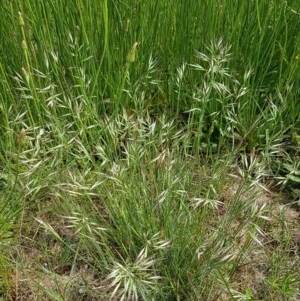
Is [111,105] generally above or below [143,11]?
below

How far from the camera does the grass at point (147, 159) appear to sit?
47.4 inches

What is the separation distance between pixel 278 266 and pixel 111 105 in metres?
0.72

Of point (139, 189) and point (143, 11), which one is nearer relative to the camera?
point (139, 189)

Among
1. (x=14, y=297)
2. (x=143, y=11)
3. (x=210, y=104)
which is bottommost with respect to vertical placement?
(x=14, y=297)

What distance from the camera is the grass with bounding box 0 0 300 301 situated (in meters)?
1.21

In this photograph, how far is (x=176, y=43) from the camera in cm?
165

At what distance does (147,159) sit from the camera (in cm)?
131

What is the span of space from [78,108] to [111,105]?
1.10ft

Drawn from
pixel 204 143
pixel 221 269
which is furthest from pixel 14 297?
pixel 204 143

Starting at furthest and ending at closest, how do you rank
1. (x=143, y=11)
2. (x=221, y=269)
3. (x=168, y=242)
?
(x=143, y=11) → (x=221, y=269) → (x=168, y=242)

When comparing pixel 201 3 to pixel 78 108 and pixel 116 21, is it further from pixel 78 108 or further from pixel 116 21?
pixel 78 108

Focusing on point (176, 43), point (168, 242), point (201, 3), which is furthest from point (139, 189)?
point (201, 3)

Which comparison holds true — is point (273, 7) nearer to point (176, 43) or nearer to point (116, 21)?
point (176, 43)

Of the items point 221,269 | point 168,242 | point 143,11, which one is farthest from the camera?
point 143,11
